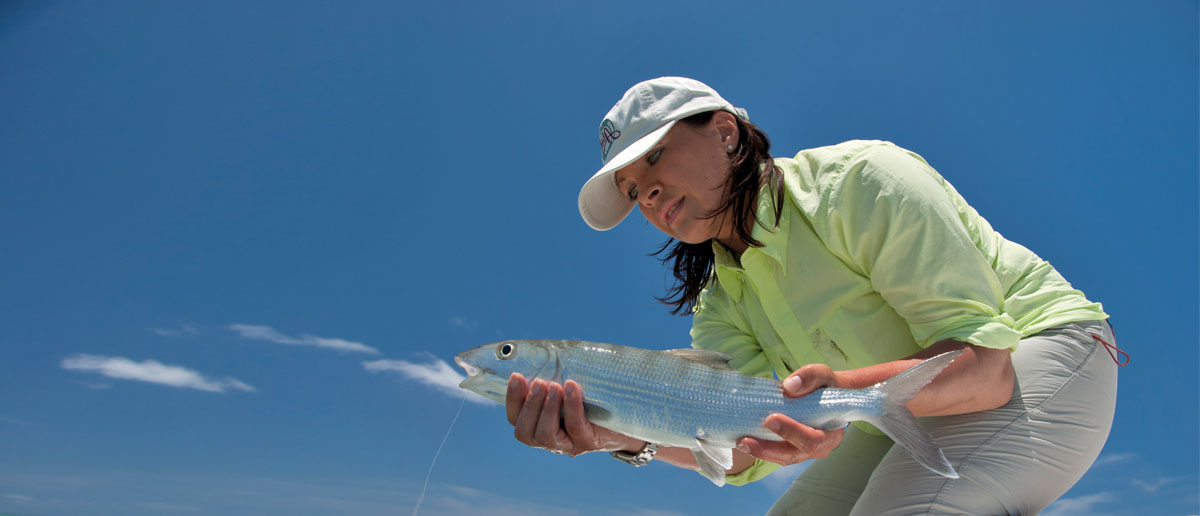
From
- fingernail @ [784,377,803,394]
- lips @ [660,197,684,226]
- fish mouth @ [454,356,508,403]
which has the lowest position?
fingernail @ [784,377,803,394]

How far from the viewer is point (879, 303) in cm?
428

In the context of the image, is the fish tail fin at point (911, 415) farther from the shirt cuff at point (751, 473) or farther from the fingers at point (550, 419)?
the shirt cuff at point (751, 473)

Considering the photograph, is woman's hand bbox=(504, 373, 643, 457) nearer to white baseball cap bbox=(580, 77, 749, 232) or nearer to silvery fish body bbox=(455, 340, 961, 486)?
silvery fish body bbox=(455, 340, 961, 486)

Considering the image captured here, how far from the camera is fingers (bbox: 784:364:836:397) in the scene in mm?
3611

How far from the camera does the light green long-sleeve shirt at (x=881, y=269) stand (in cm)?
371

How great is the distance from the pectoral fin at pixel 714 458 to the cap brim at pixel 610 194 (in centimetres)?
167

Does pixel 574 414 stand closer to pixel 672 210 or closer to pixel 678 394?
pixel 678 394

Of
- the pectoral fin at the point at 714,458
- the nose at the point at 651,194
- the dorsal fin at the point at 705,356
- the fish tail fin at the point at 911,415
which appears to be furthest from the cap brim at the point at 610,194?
the fish tail fin at the point at 911,415

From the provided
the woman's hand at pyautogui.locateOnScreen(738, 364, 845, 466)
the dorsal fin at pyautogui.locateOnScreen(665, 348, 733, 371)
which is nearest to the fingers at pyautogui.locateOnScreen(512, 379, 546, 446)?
the dorsal fin at pyautogui.locateOnScreen(665, 348, 733, 371)

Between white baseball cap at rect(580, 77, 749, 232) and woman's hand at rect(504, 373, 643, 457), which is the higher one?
white baseball cap at rect(580, 77, 749, 232)

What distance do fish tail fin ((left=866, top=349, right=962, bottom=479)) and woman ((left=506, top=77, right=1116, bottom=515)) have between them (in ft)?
0.50

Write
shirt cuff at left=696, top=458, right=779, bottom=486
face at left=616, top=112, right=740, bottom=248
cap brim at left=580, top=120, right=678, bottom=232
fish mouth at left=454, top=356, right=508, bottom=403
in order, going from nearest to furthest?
fish mouth at left=454, top=356, right=508, bottom=403 → cap brim at left=580, top=120, right=678, bottom=232 → face at left=616, top=112, right=740, bottom=248 → shirt cuff at left=696, top=458, right=779, bottom=486

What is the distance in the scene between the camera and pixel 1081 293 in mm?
4270

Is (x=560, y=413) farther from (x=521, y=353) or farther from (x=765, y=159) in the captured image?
(x=765, y=159)
